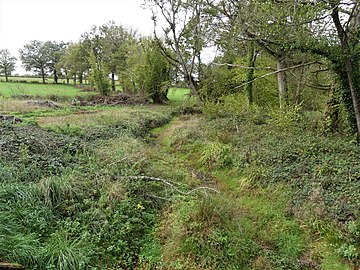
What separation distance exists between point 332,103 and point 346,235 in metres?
6.09

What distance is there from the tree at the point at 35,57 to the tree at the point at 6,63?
2.12 metres

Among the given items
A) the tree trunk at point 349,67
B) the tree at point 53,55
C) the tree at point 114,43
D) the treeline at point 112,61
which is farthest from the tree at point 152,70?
the tree at point 53,55

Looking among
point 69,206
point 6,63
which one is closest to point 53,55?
point 6,63

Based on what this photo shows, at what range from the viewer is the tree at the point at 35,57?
4625 cm

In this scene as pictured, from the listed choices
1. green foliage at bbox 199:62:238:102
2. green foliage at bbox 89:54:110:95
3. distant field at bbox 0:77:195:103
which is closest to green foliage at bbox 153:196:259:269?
green foliage at bbox 199:62:238:102

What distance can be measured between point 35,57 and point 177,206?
173 feet

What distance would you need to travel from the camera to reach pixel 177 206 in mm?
5004

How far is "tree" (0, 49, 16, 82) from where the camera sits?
42.6m

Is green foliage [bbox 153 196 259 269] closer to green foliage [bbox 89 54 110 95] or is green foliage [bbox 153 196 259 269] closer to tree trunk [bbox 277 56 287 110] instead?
tree trunk [bbox 277 56 287 110]

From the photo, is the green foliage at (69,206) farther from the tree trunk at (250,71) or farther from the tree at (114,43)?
the tree at (114,43)

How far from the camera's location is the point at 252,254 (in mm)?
4051

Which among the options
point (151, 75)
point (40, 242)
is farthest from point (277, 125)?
point (151, 75)

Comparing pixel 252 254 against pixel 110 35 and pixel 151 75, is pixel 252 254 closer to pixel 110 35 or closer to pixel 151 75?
pixel 151 75

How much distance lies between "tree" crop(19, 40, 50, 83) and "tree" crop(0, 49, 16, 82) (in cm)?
212
